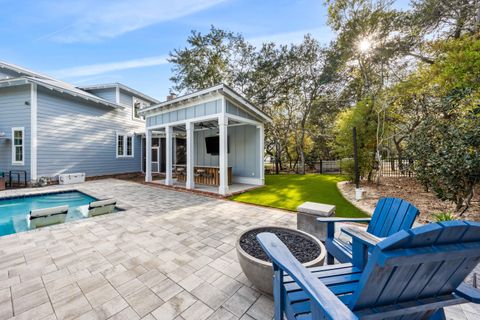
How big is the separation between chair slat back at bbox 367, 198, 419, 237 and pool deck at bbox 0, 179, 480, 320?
928 millimetres

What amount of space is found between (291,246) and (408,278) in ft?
4.94

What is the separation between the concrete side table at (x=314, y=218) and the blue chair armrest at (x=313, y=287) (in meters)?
2.20

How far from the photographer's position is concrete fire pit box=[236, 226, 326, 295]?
201 centimetres

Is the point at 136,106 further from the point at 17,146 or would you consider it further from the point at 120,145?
the point at 17,146

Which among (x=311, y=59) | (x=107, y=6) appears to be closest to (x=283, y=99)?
(x=311, y=59)

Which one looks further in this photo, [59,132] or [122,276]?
[59,132]

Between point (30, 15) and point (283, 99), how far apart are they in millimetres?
14512

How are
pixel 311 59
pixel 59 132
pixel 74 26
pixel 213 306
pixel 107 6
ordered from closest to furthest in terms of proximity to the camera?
pixel 213 306 → pixel 107 6 → pixel 74 26 → pixel 59 132 → pixel 311 59

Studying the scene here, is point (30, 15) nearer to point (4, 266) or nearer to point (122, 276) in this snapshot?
point (4, 266)

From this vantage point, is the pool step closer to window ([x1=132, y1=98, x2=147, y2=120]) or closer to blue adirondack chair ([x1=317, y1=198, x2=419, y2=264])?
blue adirondack chair ([x1=317, y1=198, x2=419, y2=264])

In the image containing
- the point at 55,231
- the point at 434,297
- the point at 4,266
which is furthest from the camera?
the point at 55,231

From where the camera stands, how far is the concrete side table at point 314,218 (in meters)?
3.46

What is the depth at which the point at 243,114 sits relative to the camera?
8.55m

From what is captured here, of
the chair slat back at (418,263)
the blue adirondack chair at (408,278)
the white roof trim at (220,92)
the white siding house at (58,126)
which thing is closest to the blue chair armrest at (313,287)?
the blue adirondack chair at (408,278)
